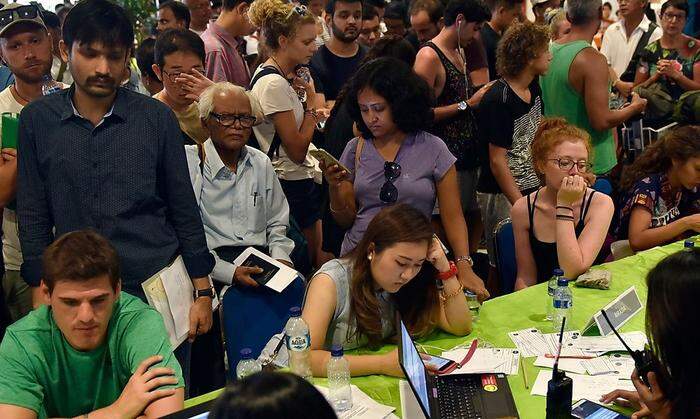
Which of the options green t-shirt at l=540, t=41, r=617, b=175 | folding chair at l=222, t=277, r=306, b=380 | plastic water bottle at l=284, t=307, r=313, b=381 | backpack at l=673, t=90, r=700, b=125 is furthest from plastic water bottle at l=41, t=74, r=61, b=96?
backpack at l=673, t=90, r=700, b=125

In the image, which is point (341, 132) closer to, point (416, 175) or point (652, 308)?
point (416, 175)

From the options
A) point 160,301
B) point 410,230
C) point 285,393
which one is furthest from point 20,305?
point 285,393

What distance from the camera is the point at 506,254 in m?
3.25

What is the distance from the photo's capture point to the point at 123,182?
7.81 feet

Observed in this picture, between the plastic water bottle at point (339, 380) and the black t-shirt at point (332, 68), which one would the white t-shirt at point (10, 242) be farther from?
the black t-shirt at point (332, 68)

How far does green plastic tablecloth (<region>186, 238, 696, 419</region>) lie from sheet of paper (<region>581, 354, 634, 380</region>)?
0.56ft

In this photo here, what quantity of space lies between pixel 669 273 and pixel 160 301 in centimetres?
159

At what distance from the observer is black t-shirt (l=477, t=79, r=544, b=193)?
148 inches

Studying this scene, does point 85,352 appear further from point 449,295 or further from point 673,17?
point 673,17

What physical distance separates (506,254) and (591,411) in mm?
1266

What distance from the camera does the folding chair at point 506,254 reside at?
3.24 metres

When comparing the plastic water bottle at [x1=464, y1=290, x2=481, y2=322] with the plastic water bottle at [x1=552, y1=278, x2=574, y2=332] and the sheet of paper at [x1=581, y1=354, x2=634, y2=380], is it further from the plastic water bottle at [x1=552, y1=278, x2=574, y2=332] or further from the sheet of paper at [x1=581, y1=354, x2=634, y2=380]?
the sheet of paper at [x1=581, y1=354, x2=634, y2=380]

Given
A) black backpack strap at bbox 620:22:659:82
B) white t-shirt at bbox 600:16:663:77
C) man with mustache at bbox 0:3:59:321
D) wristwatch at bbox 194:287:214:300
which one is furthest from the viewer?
white t-shirt at bbox 600:16:663:77

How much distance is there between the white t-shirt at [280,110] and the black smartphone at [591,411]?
2016mm
